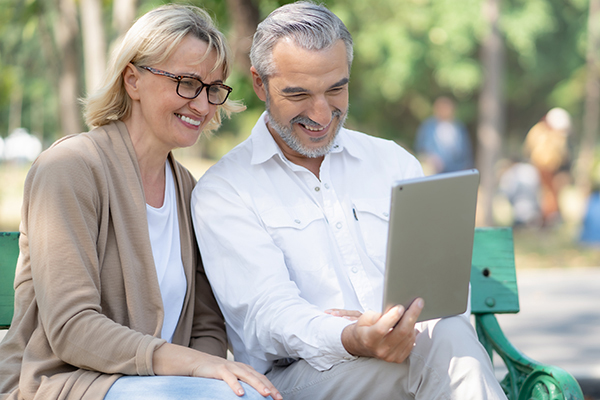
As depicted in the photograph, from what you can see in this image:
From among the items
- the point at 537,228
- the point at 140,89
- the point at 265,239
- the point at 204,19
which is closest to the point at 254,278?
the point at 265,239

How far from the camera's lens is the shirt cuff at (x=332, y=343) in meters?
2.39

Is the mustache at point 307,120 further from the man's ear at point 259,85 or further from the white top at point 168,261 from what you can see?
the white top at point 168,261

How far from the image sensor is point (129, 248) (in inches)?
98.7

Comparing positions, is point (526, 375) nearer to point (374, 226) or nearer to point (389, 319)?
point (374, 226)

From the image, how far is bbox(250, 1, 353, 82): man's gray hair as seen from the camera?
2.85m

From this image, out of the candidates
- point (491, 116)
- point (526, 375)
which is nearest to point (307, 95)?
point (526, 375)

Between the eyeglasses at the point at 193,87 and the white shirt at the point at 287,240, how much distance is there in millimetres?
290

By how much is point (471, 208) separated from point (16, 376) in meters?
1.59

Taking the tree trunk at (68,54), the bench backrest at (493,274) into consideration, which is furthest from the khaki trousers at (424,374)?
the tree trunk at (68,54)

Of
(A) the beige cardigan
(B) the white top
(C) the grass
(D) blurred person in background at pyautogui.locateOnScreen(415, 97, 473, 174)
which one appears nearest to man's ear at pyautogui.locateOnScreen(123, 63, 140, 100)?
(A) the beige cardigan

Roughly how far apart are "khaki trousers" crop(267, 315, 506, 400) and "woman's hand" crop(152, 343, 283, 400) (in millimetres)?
271

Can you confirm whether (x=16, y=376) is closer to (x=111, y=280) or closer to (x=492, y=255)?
(x=111, y=280)

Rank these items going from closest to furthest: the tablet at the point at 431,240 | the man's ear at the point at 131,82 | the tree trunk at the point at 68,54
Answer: the tablet at the point at 431,240
the man's ear at the point at 131,82
the tree trunk at the point at 68,54

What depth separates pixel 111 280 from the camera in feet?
8.11
